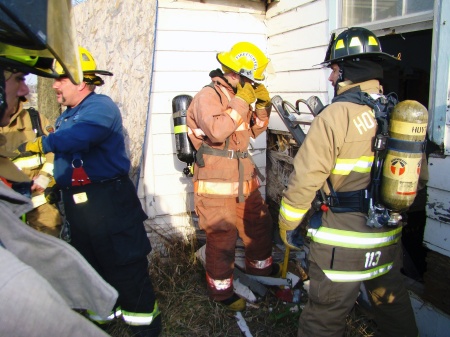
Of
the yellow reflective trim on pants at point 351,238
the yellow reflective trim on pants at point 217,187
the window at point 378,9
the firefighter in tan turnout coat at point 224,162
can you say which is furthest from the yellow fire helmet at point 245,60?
the yellow reflective trim on pants at point 351,238

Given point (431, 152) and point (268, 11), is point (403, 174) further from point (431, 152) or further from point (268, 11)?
point (268, 11)

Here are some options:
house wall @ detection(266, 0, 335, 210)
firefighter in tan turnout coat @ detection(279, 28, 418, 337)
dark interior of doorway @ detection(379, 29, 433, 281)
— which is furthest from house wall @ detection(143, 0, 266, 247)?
firefighter in tan turnout coat @ detection(279, 28, 418, 337)

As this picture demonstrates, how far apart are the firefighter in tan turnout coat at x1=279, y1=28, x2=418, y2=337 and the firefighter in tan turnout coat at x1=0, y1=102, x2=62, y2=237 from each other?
2.12m

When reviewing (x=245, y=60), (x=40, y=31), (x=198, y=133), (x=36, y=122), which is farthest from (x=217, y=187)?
(x=40, y=31)

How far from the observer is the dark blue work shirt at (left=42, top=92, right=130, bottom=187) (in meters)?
2.22

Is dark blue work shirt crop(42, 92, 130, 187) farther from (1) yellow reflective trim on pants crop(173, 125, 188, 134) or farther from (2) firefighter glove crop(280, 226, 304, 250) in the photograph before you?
(2) firefighter glove crop(280, 226, 304, 250)

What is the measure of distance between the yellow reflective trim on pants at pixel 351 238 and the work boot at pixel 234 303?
1.39 m

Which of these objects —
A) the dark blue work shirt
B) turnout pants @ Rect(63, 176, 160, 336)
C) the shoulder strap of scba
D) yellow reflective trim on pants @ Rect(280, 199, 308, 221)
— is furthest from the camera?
the shoulder strap of scba

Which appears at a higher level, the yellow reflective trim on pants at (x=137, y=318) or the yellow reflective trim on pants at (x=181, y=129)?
the yellow reflective trim on pants at (x=181, y=129)

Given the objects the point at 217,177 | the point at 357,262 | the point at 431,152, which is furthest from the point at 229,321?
the point at 431,152

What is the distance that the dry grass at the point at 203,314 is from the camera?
2.89m

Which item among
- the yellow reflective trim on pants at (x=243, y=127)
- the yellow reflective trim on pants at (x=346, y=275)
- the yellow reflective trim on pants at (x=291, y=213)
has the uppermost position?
the yellow reflective trim on pants at (x=243, y=127)

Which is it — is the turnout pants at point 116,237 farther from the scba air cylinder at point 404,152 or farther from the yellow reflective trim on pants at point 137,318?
the scba air cylinder at point 404,152

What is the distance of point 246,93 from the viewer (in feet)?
9.46
